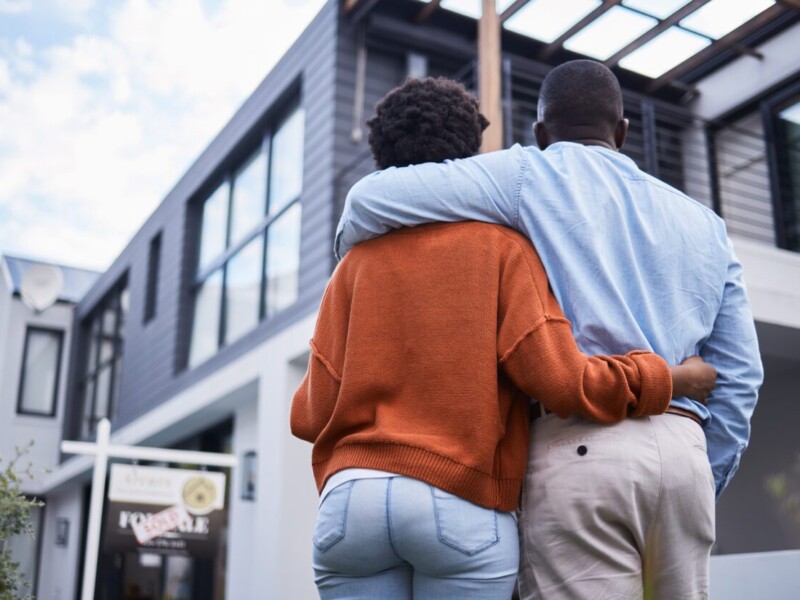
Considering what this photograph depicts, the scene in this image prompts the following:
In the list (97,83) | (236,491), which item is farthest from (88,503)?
(97,83)

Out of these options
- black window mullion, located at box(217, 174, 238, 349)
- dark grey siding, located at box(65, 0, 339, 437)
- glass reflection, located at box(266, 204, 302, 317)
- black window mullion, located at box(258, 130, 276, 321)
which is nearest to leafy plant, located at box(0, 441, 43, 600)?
dark grey siding, located at box(65, 0, 339, 437)

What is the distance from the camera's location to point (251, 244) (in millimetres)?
9359

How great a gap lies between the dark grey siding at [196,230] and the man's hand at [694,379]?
18.8 ft

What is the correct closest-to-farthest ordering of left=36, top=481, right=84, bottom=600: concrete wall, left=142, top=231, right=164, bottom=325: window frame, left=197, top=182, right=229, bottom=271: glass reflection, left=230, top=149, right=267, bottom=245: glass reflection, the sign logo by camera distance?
the sign logo
left=230, top=149, right=267, bottom=245: glass reflection
left=197, top=182, right=229, bottom=271: glass reflection
left=142, top=231, right=164, bottom=325: window frame
left=36, top=481, right=84, bottom=600: concrete wall

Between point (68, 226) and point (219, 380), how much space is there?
20.2m

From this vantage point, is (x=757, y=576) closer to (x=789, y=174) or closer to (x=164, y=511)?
(x=789, y=174)

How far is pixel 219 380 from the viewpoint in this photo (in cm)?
887

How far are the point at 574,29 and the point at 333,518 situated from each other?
253 inches

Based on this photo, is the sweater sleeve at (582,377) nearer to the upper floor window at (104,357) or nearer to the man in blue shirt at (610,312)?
the man in blue shirt at (610,312)

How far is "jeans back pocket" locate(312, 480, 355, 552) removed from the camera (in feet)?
4.72

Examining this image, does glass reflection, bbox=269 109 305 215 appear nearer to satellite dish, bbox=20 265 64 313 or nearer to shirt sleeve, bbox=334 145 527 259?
shirt sleeve, bbox=334 145 527 259

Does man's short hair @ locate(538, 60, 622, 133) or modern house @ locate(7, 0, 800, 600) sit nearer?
man's short hair @ locate(538, 60, 622, 133)

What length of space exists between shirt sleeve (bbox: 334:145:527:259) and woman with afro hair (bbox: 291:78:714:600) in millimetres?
19

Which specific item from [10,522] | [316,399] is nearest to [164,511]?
[10,522]
